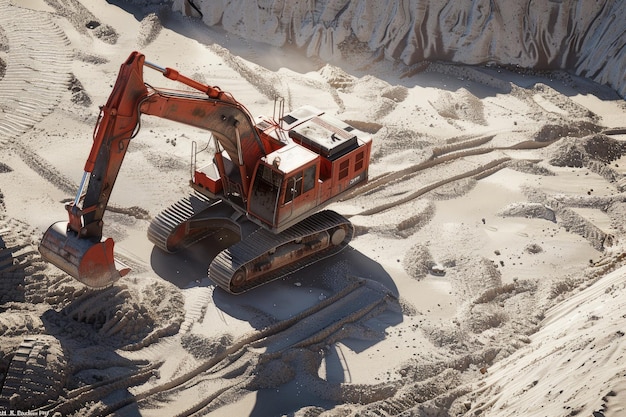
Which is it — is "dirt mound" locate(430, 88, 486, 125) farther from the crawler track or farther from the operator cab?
the operator cab

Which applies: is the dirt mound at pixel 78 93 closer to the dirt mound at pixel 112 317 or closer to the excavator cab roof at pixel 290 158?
the excavator cab roof at pixel 290 158

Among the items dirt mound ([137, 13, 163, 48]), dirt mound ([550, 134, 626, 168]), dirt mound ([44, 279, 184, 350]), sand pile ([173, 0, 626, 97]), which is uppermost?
sand pile ([173, 0, 626, 97])

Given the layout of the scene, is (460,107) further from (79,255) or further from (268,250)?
(79,255)

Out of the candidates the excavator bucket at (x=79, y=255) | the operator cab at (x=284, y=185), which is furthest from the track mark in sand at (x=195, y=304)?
the operator cab at (x=284, y=185)

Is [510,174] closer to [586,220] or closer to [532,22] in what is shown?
[586,220]

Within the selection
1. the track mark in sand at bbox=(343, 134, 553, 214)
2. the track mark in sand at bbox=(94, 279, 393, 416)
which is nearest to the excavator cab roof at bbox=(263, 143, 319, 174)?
the track mark in sand at bbox=(94, 279, 393, 416)

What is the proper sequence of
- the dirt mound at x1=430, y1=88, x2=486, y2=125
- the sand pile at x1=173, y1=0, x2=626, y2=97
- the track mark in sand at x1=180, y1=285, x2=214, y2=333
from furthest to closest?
1. the sand pile at x1=173, y1=0, x2=626, y2=97
2. the dirt mound at x1=430, y1=88, x2=486, y2=125
3. the track mark in sand at x1=180, y1=285, x2=214, y2=333
